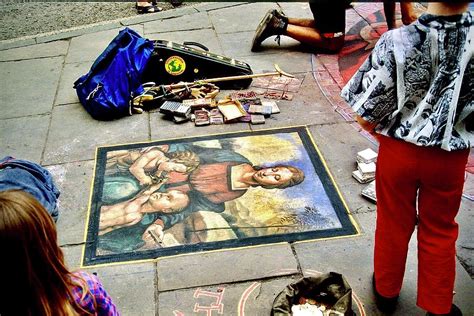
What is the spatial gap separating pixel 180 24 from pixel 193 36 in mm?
468

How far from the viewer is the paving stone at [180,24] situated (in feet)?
21.3

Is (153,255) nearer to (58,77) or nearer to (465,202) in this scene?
(465,202)

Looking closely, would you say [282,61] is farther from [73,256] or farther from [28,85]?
[73,256]

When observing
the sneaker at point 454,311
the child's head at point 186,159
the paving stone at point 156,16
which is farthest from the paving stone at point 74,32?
the sneaker at point 454,311

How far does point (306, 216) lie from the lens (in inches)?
141

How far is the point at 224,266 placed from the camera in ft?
10.5

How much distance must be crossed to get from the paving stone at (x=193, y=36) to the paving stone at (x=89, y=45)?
1.02ft

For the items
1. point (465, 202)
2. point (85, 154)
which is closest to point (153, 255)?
point (85, 154)

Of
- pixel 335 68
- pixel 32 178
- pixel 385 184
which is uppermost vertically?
pixel 385 184

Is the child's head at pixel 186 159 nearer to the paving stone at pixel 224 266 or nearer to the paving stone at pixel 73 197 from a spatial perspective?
the paving stone at pixel 73 197

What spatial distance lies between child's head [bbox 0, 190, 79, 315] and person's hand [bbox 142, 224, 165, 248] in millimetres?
1709

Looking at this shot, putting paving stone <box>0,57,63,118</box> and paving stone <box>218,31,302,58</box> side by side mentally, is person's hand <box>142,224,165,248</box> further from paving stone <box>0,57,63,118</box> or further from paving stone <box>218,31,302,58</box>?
paving stone <box>218,31,302,58</box>

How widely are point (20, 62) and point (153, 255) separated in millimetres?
3657

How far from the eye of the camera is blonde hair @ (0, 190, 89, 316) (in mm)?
1538
